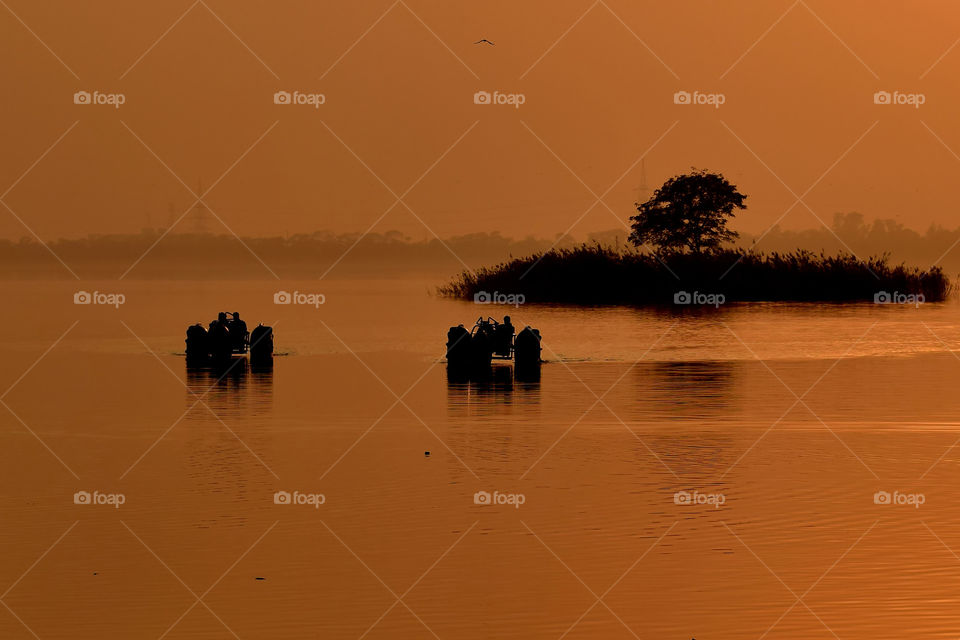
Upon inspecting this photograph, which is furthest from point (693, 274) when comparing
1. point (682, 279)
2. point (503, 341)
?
point (503, 341)

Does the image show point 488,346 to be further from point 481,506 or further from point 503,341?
point 481,506

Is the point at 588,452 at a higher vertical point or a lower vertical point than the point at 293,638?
higher

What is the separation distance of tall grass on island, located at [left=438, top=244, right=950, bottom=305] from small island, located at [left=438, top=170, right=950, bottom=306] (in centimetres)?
7

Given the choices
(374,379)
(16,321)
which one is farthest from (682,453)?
(16,321)

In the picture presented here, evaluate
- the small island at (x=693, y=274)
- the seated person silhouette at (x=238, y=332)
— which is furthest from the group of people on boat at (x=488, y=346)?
the small island at (x=693, y=274)

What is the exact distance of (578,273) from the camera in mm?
104875

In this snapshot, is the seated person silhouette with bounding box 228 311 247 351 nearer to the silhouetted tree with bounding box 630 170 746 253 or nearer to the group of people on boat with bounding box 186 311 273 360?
the group of people on boat with bounding box 186 311 273 360

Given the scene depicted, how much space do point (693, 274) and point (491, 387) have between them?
71.8m

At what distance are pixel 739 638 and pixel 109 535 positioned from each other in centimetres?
809

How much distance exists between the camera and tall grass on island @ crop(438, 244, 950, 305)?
10112 centimetres

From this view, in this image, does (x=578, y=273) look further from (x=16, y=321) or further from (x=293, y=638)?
(x=293, y=638)

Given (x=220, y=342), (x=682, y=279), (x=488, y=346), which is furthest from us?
(x=682, y=279)

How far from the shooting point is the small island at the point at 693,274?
101 meters

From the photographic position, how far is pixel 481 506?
19.2 m
